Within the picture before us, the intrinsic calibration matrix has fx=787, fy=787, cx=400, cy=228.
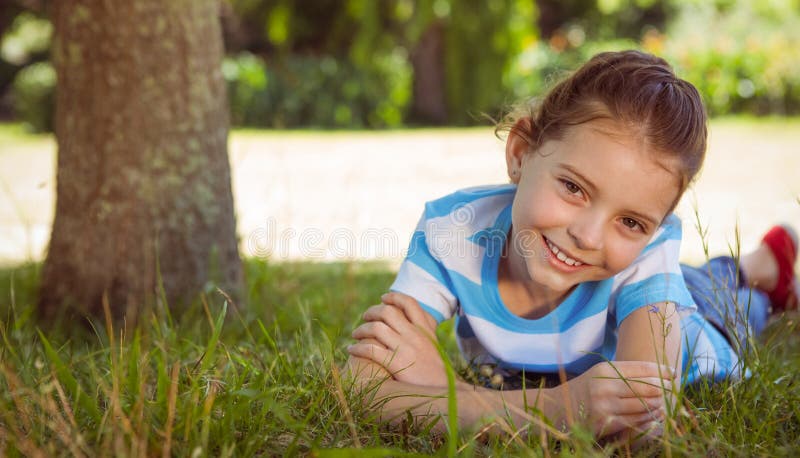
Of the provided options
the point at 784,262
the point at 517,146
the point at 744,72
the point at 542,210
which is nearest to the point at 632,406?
the point at 542,210

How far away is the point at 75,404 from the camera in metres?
1.54

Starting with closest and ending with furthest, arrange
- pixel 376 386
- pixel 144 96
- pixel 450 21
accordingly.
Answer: pixel 376 386, pixel 144 96, pixel 450 21

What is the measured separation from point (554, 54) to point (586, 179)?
15.5 m

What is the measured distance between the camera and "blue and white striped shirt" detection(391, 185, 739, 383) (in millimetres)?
2082

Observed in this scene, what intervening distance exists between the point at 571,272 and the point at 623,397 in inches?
14.0

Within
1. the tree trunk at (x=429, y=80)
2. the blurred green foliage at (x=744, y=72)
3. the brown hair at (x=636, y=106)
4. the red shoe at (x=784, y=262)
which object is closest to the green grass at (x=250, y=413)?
the brown hair at (x=636, y=106)

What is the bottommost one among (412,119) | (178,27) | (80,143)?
(412,119)

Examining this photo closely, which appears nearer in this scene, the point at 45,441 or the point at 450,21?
the point at 45,441

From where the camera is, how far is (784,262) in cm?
325

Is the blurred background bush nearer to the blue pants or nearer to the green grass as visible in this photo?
the blue pants

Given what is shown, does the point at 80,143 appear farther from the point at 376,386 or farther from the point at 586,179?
the point at 586,179

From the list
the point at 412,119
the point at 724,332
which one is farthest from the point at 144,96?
the point at 412,119

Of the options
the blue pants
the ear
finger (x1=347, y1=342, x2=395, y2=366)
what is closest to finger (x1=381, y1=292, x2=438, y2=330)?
finger (x1=347, y1=342, x2=395, y2=366)

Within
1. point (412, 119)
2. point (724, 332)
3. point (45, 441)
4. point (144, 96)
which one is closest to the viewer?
point (45, 441)
